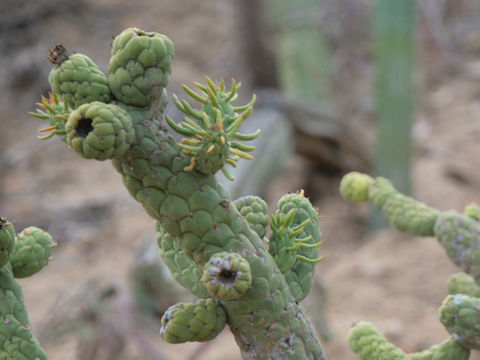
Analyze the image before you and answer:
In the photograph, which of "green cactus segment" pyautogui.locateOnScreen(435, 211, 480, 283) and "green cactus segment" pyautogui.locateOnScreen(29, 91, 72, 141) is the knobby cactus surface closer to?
"green cactus segment" pyautogui.locateOnScreen(435, 211, 480, 283)

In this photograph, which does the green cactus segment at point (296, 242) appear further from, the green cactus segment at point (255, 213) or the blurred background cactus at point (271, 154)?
the blurred background cactus at point (271, 154)

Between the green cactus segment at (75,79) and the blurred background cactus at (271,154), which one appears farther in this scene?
the blurred background cactus at (271,154)

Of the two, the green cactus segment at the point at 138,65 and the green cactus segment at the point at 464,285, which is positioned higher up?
the green cactus segment at the point at 138,65

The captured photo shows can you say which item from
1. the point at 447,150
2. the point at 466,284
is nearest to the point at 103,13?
the point at 447,150

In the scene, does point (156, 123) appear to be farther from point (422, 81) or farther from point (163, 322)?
point (422, 81)

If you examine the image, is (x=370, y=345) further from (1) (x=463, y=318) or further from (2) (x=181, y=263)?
(2) (x=181, y=263)


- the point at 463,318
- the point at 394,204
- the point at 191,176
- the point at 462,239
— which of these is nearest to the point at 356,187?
the point at 394,204

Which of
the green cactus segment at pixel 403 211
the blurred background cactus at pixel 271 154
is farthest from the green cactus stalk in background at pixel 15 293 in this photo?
the blurred background cactus at pixel 271 154
